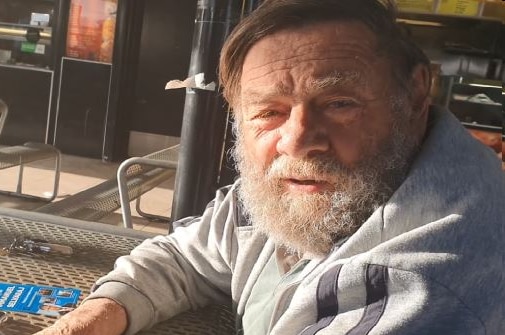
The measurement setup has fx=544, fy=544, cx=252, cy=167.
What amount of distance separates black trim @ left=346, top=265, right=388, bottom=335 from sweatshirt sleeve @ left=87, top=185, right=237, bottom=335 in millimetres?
561

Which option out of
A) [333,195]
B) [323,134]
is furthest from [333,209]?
[323,134]

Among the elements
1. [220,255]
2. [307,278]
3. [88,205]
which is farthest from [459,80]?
[307,278]

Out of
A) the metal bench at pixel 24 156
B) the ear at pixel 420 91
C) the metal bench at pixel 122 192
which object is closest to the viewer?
the ear at pixel 420 91

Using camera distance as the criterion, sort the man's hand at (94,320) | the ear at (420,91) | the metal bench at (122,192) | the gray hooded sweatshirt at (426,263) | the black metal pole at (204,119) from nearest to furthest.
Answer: the gray hooded sweatshirt at (426,263) → the man's hand at (94,320) → the ear at (420,91) → the black metal pole at (204,119) → the metal bench at (122,192)

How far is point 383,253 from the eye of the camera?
814 mm

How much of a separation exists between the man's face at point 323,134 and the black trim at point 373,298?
0.93ft

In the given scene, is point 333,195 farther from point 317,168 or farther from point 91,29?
point 91,29

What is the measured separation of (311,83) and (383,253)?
470mm

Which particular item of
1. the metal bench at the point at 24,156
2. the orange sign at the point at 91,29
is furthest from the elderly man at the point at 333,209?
the orange sign at the point at 91,29

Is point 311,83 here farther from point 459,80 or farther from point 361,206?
point 459,80

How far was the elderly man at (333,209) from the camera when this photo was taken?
80cm

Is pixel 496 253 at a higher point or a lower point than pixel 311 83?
lower

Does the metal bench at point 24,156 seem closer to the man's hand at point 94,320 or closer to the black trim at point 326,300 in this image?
the man's hand at point 94,320

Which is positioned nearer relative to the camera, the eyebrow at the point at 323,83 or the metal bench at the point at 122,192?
the eyebrow at the point at 323,83
